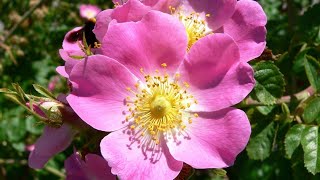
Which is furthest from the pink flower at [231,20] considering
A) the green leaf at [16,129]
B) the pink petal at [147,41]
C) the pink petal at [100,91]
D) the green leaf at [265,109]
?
the green leaf at [16,129]

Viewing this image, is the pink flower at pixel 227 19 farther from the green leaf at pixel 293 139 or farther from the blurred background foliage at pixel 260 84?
the green leaf at pixel 293 139

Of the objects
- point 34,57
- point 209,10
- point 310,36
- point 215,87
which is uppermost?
point 209,10

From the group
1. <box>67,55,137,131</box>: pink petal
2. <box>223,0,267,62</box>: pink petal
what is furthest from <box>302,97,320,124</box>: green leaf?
<box>67,55,137,131</box>: pink petal

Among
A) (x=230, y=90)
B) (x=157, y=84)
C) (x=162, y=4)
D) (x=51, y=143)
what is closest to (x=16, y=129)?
(x=51, y=143)

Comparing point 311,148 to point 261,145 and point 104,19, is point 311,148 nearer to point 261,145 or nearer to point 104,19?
point 261,145

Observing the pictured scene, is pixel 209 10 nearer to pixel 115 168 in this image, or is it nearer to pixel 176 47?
pixel 176 47

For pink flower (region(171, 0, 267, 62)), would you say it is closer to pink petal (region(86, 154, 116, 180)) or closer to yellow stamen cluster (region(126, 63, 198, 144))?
yellow stamen cluster (region(126, 63, 198, 144))

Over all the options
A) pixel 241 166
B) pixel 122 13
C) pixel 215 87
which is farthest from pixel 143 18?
pixel 241 166

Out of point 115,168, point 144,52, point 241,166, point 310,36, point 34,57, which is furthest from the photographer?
point 34,57
